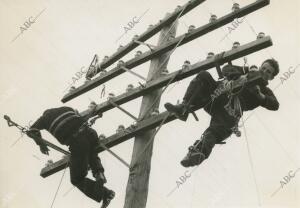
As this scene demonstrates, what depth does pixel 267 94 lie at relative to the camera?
22.9 feet

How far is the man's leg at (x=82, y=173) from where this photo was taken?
7008 mm

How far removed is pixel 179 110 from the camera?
6.66m

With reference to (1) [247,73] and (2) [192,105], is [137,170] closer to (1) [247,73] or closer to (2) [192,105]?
(2) [192,105]

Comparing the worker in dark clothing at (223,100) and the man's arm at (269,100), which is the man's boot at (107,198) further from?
the man's arm at (269,100)

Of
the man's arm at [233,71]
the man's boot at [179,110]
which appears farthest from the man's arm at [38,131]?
the man's arm at [233,71]

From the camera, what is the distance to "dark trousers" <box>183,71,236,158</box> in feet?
22.3

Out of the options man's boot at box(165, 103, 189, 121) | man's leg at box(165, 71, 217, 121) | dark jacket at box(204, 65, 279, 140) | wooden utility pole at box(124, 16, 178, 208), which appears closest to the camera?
wooden utility pole at box(124, 16, 178, 208)

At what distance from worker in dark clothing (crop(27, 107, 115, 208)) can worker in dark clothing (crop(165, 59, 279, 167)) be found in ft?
4.34

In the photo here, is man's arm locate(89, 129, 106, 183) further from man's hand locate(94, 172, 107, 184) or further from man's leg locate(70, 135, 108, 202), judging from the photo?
man's leg locate(70, 135, 108, 202)

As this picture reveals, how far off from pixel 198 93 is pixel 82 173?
72.5 inches

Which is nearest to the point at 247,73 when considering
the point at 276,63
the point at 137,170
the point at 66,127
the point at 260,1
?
the point at 276,63

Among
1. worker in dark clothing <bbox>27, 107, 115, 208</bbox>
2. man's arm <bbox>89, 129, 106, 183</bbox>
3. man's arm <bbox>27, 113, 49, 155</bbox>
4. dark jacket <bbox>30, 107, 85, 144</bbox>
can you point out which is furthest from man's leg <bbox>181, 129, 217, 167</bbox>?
man's arm <bbox>27, 113, 49, 155</bbox>

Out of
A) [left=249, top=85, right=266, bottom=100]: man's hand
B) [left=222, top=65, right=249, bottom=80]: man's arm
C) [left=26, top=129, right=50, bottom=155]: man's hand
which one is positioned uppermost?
[left=26, top=129, right=50, bottom=155]: man's hand

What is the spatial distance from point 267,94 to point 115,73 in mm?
2707
